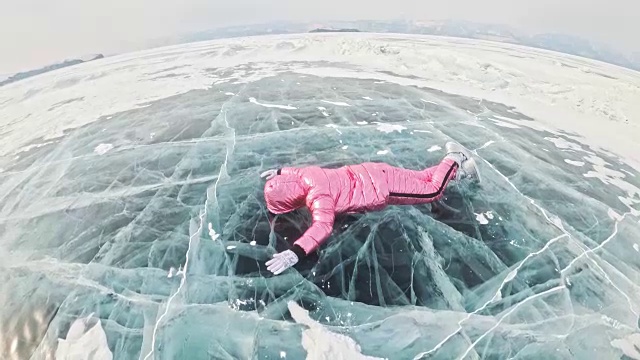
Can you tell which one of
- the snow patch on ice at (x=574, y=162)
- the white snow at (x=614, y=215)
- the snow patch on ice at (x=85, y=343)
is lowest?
the white snow at (x=614, y=215)

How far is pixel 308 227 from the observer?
1851mm

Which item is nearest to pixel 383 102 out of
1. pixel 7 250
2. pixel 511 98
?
pixel 511 98

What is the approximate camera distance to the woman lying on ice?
5.85 feet

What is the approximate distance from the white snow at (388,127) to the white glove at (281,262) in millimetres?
1055

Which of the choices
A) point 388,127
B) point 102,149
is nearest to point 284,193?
point 388,127

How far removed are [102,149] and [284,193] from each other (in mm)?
1038

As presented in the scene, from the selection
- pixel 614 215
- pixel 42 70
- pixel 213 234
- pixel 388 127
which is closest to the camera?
pixel 213 234

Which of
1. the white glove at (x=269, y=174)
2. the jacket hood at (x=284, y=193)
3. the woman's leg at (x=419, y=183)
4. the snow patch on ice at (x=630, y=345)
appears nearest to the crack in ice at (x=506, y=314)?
the snow patch on ice at (x=630, y=345)

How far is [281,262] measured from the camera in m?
1.64

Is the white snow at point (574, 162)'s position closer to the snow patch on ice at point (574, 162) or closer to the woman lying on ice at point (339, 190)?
the snow patch on ice at point (574, 162)

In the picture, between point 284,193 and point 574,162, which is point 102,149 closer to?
point 284,193

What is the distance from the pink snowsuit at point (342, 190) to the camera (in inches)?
71.4

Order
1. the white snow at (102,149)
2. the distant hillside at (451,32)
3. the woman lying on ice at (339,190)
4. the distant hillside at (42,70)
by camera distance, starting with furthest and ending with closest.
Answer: the distant hillside at (451,32), the distant hillside at (42,70), the white snow at (102,149), the woman lying on ice at (339,190)

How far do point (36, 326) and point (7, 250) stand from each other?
1.41 ft
